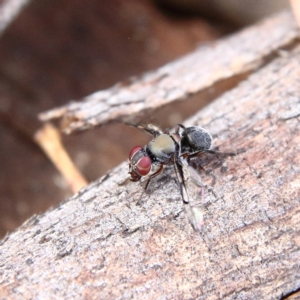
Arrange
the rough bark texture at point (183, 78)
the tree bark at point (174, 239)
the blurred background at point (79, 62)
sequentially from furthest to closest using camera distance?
the blurred background at point (79, 62) → the rough bark texture at point (183, 78) → the tree bark at point (174, 239)

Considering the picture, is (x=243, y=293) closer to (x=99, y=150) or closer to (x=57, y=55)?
(x=99, y=150)

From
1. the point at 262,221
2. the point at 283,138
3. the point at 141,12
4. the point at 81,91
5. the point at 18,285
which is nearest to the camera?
the point at 18,285

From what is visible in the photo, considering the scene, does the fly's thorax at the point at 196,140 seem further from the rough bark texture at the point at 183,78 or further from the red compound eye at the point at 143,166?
the rough bark texture at the point at 183,78

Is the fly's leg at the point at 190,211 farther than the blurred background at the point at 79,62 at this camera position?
No

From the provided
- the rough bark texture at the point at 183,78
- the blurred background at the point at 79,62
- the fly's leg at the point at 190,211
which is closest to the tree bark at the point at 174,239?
the fly's leg at the point at 190,211

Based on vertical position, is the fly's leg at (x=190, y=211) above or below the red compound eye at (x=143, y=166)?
below

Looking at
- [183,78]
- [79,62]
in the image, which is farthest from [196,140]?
[79,62]

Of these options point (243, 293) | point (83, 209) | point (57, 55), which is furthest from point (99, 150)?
point (243, 293)

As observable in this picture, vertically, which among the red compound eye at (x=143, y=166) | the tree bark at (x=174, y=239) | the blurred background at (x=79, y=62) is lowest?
the tree bark at (x=174, y=239)
